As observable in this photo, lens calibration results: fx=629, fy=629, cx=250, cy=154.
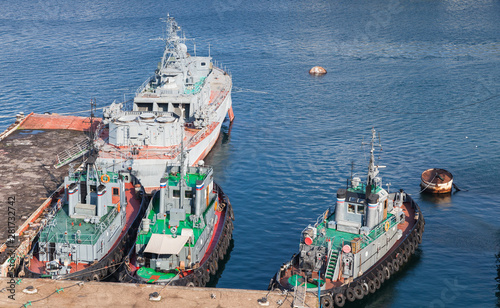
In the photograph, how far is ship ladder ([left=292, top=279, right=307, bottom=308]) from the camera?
44000 mm

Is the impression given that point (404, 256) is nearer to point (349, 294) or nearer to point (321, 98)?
point (349, 294)

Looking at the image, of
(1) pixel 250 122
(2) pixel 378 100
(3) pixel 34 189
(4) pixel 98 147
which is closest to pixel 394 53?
(2) pixel 378 100

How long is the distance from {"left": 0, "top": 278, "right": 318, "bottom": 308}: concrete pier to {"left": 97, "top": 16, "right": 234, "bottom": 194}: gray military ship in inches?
966

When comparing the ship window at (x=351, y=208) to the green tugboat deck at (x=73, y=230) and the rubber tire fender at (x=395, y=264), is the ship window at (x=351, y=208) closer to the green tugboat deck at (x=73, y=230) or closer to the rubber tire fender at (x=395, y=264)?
the rubber tire fender at (x=395, y=264)

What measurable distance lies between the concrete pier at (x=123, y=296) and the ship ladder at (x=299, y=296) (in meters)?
0.38

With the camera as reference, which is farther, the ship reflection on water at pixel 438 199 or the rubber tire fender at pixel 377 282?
the ship reflection on water at pixel 438 199

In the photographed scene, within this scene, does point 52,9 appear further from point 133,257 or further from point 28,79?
point 133,257

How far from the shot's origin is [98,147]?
253 feet

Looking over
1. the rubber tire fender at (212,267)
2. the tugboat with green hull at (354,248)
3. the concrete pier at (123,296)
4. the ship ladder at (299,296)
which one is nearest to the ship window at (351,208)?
the tugboat with green hull at (354,248)

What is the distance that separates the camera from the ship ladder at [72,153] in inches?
2965

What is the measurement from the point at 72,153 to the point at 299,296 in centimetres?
4390

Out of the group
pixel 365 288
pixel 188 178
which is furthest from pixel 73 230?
pixel 365 288

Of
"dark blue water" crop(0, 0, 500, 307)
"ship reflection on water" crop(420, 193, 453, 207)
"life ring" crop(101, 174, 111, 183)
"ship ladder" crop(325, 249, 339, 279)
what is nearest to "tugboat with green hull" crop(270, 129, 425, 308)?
"ship ladder" crop(325, 249, 339, 279)

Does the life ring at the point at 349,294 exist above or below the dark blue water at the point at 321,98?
below
